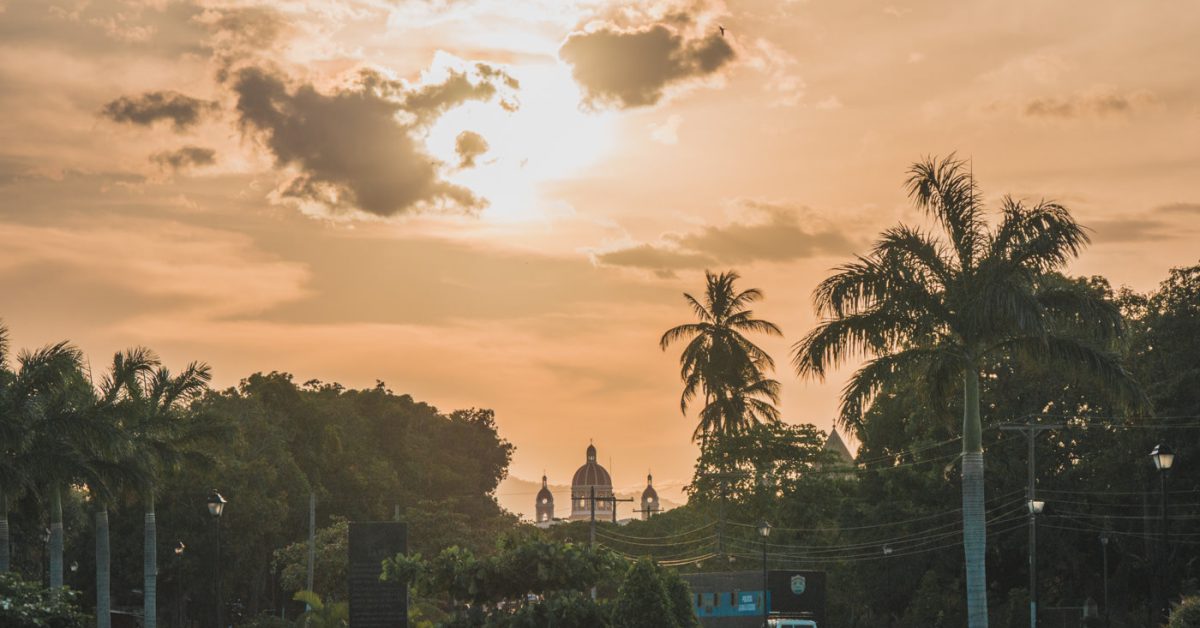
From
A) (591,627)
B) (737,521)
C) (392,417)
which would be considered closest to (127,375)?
(591,627)

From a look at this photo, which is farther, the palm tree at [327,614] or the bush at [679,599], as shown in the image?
the palm tree at [327,614]

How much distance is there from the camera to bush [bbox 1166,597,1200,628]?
83.7 feet

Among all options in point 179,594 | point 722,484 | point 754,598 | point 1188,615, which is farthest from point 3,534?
point 722,484

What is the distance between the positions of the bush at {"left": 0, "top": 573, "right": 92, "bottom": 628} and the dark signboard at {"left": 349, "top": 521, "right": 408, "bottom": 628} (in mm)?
8212

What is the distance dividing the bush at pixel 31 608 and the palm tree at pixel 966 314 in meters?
15.6

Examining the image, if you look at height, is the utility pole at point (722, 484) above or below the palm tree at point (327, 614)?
above

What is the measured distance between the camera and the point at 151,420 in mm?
48219

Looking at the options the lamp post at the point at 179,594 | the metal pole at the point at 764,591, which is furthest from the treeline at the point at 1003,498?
the lamp post at the point at 179,594

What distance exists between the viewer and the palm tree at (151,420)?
154 feet

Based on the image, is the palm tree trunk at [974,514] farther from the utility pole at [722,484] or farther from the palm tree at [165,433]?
the utility pole at [722,484]

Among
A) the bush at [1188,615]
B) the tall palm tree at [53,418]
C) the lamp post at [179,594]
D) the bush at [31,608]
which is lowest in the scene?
the lamp post at [179,594]

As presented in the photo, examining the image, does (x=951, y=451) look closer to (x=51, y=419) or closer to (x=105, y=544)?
(x=105, y=544)

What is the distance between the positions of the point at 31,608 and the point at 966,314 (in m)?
19.1

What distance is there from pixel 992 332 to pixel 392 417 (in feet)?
249
